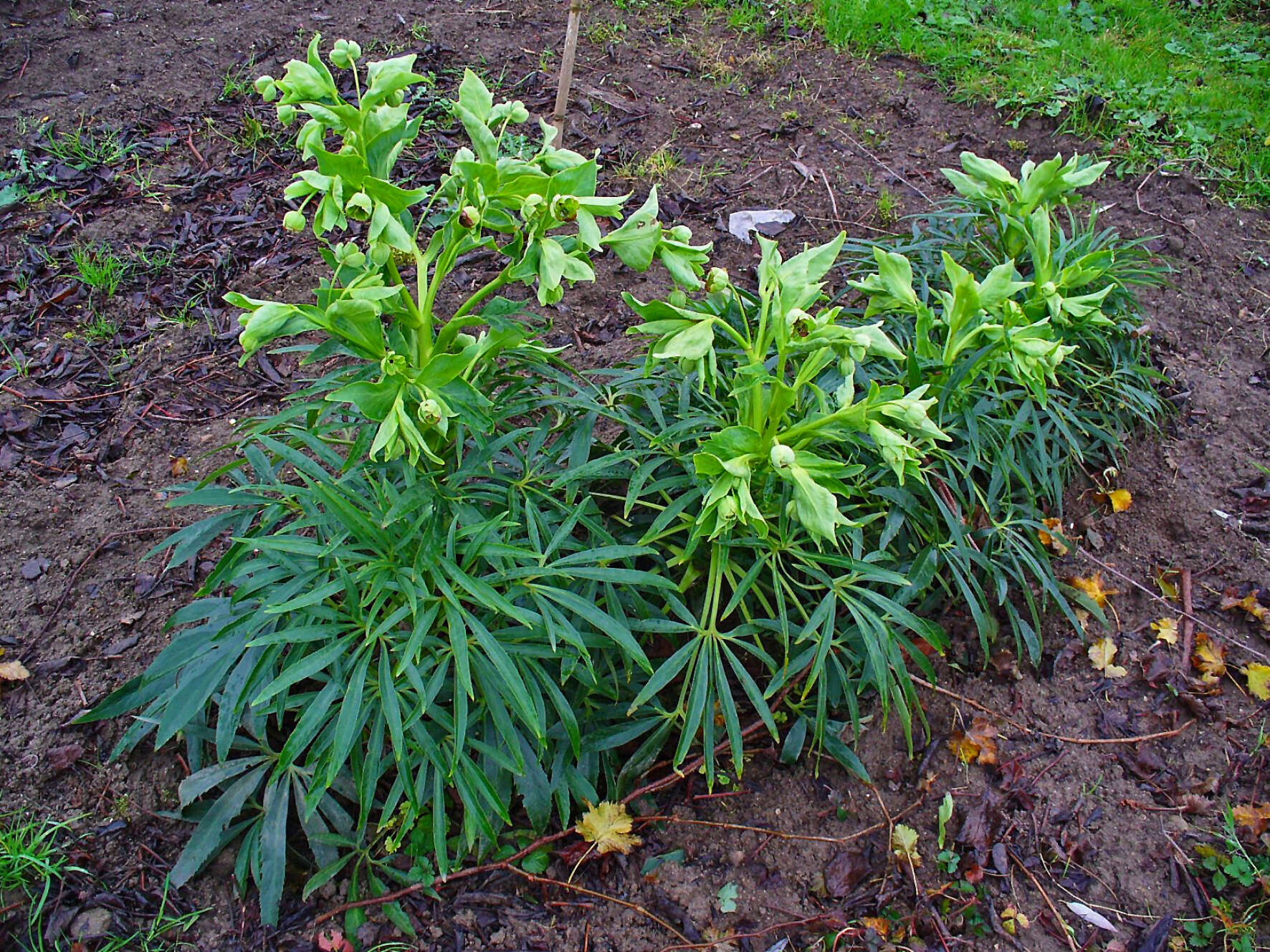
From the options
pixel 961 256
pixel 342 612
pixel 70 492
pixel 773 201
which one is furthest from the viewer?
pixel 773 201

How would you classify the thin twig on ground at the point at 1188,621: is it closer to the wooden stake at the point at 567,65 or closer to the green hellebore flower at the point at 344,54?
the wooden stake at the point at 567,65

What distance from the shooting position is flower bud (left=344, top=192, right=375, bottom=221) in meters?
1.55

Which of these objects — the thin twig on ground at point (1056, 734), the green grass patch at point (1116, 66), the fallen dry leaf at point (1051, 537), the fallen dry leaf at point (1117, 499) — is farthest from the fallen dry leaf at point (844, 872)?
the green grass patch at point (1116, 66)

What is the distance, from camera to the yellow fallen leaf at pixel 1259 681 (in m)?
2.42

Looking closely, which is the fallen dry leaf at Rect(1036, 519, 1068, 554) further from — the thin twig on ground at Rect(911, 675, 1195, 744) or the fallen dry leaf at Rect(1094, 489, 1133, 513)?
the thin twig on ground at Rect(911, 675, 1195, 744)

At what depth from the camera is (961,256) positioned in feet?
9.89

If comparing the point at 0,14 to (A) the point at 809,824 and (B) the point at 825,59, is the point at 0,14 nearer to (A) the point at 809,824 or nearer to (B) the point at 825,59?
(B) the point at 825,59

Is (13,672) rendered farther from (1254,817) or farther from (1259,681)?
(1259,681)

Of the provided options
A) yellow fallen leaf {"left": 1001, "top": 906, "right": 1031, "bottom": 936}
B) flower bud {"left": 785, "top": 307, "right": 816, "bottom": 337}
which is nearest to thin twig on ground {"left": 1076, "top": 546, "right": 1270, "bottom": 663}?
yellow fallen leaf {"left": 1001, "top": 906, "right": 1031, "bottom": 936}

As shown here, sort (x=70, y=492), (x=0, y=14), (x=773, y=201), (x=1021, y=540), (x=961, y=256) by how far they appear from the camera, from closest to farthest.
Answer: (x=1021, y=540), (x=70, y=492), (x=961, y=256), (x=773, y=201), (x=0, y=14)

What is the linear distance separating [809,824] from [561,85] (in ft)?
8.26

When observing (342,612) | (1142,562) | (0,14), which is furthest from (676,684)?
(0,14)

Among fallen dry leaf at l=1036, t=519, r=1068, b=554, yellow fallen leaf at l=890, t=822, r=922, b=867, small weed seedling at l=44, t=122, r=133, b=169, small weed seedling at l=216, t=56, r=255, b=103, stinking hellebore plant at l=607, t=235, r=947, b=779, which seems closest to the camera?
stinking hellebore plant at l=607, t=235, r=947, b=779

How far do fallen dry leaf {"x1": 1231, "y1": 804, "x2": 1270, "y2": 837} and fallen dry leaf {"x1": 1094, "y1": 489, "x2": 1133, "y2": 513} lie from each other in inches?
38.9
